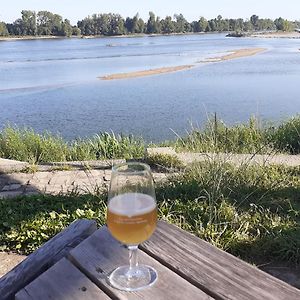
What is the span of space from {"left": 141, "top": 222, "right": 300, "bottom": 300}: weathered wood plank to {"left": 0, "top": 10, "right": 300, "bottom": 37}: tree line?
93493 mm

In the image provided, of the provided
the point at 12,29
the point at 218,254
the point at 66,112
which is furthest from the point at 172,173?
the point at 12,29

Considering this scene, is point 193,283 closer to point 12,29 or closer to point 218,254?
point 218,254

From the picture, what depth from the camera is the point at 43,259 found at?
5.75 feet

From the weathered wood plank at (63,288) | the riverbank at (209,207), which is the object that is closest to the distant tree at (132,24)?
the riverbank at (209,207)

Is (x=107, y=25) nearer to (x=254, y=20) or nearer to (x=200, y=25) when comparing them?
(x=200, y=25)

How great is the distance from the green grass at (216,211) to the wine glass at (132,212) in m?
2.06

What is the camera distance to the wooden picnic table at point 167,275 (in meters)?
1.34

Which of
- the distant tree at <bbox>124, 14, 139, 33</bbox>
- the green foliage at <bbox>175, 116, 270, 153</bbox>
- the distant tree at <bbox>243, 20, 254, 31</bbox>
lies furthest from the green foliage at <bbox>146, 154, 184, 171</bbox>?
the distant tree at <bbox>243, 20, 254, 31</bbox>

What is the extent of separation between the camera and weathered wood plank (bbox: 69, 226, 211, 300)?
133 centimetres

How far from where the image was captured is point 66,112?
51.5 feet

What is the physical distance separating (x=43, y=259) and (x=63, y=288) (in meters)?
0.39

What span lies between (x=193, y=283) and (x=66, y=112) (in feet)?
48.2

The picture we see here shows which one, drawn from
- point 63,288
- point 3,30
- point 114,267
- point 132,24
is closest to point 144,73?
point 114,267

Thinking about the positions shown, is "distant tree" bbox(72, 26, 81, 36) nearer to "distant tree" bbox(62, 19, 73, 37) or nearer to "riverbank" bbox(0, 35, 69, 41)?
"distant tree" bbox(62, 19, 73, 37)
